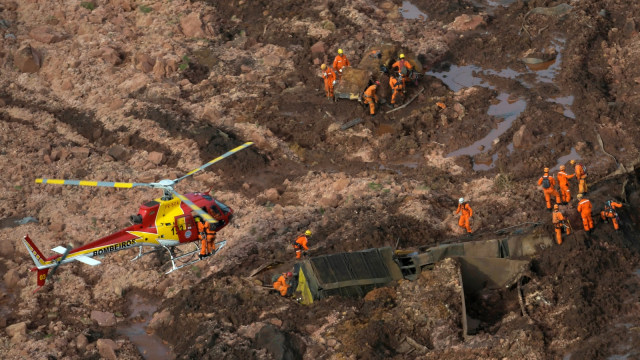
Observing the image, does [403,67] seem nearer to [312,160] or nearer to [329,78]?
[329,78]

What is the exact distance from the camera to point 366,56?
2661 centimetres

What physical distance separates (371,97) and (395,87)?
2.58 ft

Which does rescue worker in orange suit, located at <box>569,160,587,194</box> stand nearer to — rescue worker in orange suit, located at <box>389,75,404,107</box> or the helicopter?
rescue worker in orange suit, located at <box>389,75,404,107</box>

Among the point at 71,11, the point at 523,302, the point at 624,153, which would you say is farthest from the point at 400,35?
the point at 523,302

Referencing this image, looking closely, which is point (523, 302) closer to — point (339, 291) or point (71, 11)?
point (339, 291)

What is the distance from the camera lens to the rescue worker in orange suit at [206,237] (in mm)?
19875

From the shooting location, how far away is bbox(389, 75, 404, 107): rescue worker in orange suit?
83.0 ft

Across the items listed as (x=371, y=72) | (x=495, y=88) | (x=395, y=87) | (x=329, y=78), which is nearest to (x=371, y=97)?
(x=395, y=87)

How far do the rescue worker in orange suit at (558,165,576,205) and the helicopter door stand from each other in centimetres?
890

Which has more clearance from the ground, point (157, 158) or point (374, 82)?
point (374, 82)

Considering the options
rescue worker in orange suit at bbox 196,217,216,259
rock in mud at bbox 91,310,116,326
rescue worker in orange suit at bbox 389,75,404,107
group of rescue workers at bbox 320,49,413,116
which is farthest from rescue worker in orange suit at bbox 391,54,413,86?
rock in mud at bbox 91,310,116,326

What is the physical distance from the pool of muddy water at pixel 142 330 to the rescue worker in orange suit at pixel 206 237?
1.77 metres

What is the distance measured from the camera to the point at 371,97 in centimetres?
2527

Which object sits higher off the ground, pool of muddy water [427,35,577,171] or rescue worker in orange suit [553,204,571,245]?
rescue worker in orange suit [553,204,571,245]
